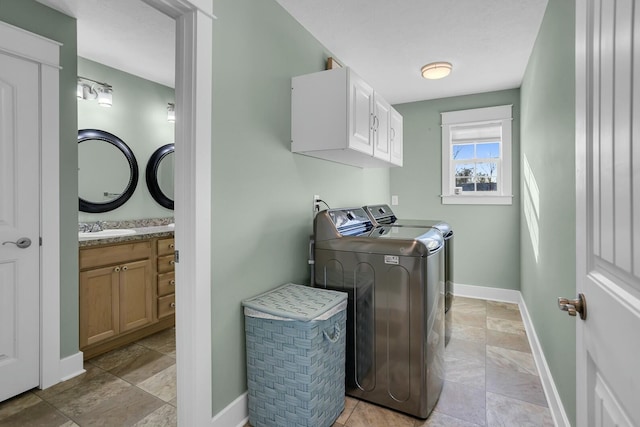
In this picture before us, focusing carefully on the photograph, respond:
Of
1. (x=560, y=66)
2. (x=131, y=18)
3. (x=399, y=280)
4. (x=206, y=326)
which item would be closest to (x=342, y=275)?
(x=399, y=280)

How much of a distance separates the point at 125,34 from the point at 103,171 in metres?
1.21

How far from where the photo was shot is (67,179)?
217 cm

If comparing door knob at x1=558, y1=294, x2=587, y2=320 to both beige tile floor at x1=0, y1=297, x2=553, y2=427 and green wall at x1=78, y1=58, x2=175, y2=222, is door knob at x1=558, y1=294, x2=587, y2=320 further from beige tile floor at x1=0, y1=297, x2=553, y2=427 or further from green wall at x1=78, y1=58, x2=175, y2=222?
green wall at x1=78, y1=58, x2=175, y2=222

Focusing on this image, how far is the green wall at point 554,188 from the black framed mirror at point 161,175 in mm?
3374

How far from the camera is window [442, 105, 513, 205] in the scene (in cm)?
369

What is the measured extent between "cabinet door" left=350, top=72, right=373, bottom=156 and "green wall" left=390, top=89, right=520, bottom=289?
2.02 meters

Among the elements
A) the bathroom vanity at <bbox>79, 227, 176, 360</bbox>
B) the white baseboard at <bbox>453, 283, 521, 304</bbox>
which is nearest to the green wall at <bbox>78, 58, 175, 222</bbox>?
the bathroom vanity at <bbox>79, 227, 176, 360</bbox>

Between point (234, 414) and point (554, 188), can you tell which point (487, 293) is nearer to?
point (554, 188)

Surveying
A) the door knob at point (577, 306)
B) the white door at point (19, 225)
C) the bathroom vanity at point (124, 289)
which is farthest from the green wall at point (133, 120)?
the door knob at point (577, 306)

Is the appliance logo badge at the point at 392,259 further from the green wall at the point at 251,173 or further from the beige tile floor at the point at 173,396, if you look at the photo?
the beige tile floor at the point at 173,396

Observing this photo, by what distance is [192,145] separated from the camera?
145 centimetres

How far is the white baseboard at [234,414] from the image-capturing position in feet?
5.19

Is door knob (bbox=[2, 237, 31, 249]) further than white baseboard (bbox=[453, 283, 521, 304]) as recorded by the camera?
No

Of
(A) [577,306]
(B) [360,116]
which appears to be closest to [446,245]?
(B) [360,116]
